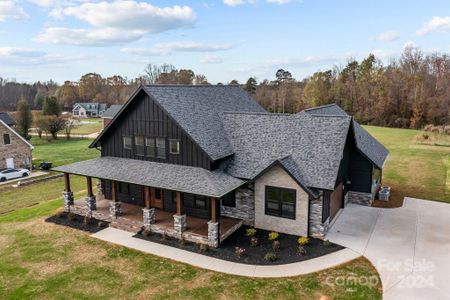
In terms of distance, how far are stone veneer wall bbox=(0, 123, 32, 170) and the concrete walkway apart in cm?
2732

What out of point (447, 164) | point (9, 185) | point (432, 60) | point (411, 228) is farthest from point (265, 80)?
point (411, 228)

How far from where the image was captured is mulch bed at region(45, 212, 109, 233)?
1939 cm

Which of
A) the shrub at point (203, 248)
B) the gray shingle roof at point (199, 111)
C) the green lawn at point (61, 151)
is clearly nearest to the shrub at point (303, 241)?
the shrub at point (203, 248)

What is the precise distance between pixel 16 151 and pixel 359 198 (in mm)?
36364

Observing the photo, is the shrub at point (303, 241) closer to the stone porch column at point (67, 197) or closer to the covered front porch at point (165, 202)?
the covered front porch at point (165, 202)

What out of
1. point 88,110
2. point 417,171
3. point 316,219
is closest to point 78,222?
point 316,219

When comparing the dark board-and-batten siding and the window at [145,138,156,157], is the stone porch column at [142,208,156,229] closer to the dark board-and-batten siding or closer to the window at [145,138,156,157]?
the dark board-and-batten siding

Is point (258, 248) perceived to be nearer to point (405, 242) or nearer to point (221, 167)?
point (221, 167)

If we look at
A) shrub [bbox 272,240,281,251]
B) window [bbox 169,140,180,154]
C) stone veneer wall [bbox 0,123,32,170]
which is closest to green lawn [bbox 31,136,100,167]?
stone veneer wall [bbox 0,123,32,170]

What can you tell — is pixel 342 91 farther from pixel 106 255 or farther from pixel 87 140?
pixel 106 255

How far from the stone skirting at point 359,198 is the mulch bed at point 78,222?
607 inches

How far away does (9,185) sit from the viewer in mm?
32938

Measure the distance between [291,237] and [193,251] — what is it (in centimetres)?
510

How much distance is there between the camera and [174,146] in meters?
19.6
